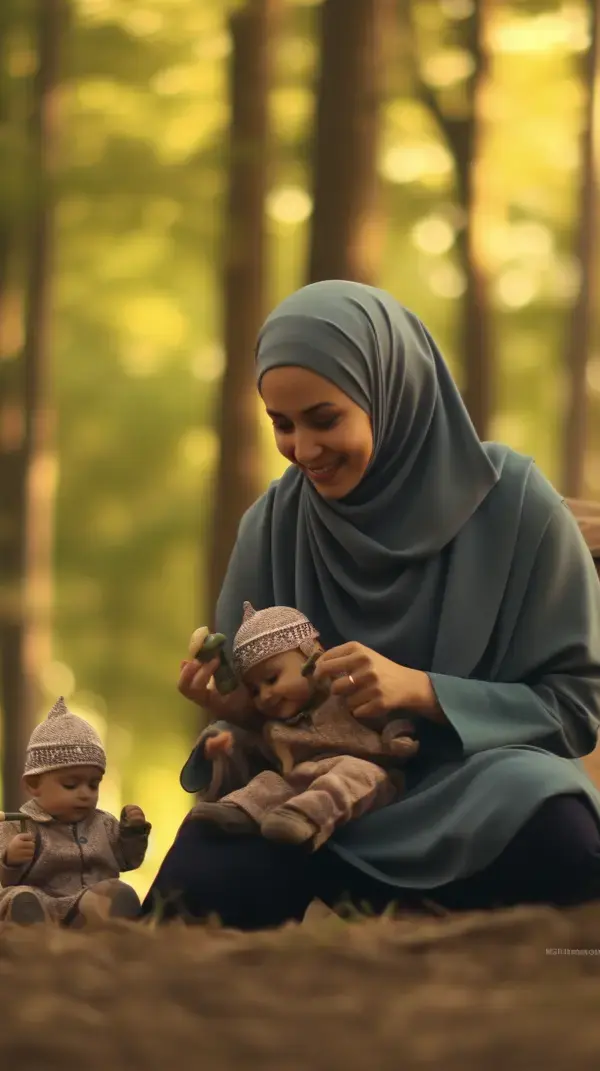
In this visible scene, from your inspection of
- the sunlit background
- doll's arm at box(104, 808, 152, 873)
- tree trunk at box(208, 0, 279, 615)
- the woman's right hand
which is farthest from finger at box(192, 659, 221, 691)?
the sunlit background

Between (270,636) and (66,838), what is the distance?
2.14 ft

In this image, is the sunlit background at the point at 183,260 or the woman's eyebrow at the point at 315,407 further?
the sunlit background at the point at 183,260

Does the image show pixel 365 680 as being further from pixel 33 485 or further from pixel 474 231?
pixel 33 485

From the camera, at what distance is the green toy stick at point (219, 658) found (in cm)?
398

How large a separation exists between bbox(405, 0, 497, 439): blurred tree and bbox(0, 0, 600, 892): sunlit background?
6 centimetres

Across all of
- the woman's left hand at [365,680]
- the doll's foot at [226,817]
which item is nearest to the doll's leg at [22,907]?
the doll's foot at [226,817]

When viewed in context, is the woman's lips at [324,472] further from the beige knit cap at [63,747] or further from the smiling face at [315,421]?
the beige knit cap at [63,747]

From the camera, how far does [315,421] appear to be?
13.1ft

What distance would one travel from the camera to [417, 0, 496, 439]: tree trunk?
9828mm

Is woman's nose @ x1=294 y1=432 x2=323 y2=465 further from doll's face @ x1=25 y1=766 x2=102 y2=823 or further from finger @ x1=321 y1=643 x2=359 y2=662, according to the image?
doll's face @ x1=25 y1=766 x2=102 y2=823

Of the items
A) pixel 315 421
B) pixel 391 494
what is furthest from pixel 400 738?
pixel 315 421

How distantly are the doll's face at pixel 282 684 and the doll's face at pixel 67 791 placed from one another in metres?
0.42

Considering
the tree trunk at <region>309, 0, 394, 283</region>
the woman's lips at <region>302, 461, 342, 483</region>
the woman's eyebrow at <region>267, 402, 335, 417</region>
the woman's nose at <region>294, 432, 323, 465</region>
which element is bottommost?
the woman's lips at <region>302, 461, 342, 483</region>

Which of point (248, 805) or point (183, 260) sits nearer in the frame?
point (248, 805)
